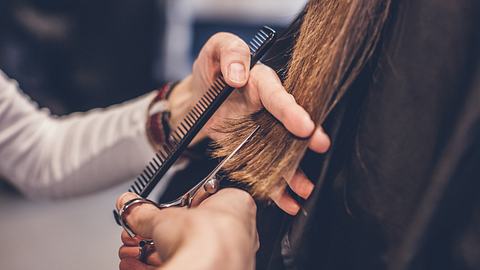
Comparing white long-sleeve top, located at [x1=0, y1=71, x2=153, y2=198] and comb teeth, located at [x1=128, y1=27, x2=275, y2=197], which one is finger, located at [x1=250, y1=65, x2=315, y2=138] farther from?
white long-sleeve top, located at [x1=0, y1=71, x2=153, y2=198]

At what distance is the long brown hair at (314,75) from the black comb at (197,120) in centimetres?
4

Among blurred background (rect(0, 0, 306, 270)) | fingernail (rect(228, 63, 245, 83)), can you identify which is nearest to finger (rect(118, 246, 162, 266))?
fingernail (rect(228, 63, 245, 83))

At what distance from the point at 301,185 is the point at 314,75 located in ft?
0.42

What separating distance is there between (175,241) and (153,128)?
508mm

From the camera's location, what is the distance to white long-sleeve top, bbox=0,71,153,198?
104cm

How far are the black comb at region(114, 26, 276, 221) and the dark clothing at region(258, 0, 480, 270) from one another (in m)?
0.12

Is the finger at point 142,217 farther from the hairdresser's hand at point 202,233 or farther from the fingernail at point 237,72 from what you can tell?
the fingernail at point 237,72

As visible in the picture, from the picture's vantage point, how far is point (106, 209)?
2.56 meters

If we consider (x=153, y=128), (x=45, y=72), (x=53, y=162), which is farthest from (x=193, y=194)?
(x=45, y=72)

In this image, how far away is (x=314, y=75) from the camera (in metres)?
0.54

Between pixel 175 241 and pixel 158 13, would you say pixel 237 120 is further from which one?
pixel 158 13

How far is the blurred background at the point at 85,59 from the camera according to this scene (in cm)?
235

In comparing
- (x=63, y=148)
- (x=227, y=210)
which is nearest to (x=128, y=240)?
(x=227, y=210)

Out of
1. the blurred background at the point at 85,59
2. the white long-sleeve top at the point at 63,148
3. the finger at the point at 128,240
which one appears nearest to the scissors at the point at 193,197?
the finger at the point at 128,240
